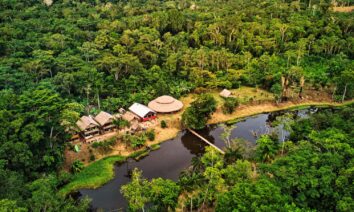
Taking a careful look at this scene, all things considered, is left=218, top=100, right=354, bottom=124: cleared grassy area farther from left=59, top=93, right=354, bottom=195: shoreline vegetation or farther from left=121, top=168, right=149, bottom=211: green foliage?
left=121, top=168, right=149, bottom=211: green foliage

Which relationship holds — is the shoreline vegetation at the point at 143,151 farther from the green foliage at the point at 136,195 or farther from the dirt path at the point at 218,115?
the green foliage at the point at 136,195

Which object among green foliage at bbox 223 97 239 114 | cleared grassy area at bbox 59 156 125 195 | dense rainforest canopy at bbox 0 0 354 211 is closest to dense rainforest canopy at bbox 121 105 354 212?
cleared grassy area at bbox 59 156 125 195

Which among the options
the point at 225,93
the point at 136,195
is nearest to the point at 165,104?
the point at 225,93

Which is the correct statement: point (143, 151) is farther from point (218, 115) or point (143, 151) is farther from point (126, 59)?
point (126, 59)

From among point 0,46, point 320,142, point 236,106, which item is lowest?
point 236,106

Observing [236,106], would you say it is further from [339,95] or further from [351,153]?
[351,153]

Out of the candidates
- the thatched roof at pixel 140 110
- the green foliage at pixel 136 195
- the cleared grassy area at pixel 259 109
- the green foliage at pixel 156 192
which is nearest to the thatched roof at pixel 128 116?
the thatched roof at pixel 140 110

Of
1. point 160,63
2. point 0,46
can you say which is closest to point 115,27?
point 160,63
